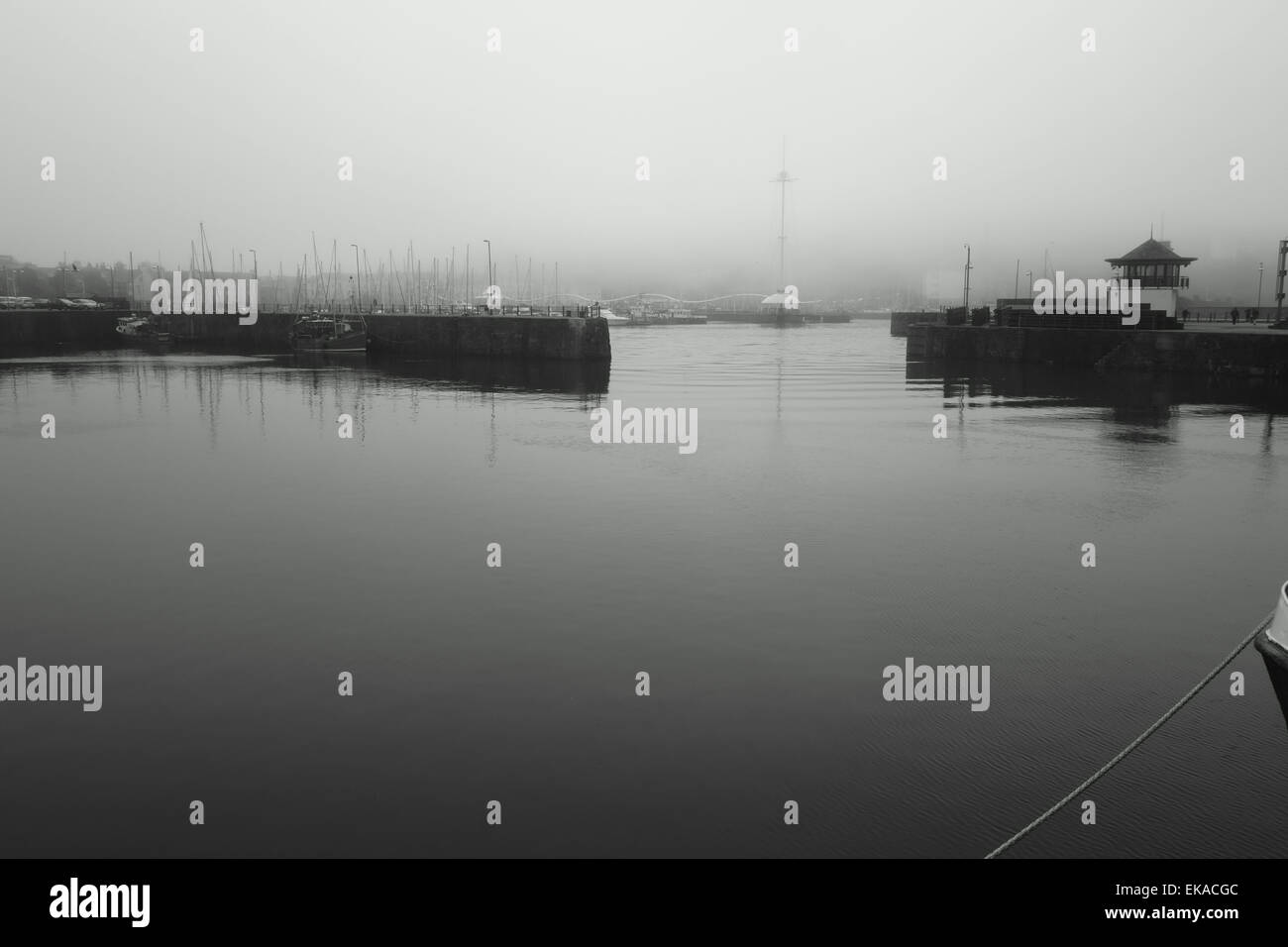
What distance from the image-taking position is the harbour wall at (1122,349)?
4644 cm

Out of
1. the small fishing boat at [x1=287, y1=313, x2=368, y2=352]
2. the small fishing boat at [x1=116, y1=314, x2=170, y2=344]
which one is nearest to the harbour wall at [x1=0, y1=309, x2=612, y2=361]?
the small fishing boat at [x1=116, y1=314, x2=170, y2=344]

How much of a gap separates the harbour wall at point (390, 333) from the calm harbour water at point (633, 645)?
111 feet

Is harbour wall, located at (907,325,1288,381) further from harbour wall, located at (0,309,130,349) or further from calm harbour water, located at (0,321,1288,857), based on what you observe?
harbour wall, located at (0,309,130,349)

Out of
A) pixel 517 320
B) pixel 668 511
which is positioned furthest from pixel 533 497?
pixel 517 320

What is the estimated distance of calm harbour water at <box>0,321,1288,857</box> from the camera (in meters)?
8.09

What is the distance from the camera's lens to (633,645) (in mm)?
11953

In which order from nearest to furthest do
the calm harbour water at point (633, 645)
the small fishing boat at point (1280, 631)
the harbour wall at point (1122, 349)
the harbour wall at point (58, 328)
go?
the small fishing boat at point (1280, 631)
the calm harbour water at point (633, 645)
the harbour wall at point (1122, 349)
the harbour wall at point (58, 328)

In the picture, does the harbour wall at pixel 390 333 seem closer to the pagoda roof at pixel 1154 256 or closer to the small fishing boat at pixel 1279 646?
the pagoda roof at pixel 1154 256

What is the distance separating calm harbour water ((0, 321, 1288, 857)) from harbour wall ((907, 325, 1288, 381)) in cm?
2307

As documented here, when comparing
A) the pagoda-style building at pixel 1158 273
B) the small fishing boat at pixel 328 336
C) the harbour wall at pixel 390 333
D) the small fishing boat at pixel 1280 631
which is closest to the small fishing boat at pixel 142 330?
the harbour wall at pixel 390 333

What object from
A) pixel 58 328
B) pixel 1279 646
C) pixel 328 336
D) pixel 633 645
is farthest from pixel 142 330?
pixel 1279 646

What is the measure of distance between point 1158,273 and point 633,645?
194ft

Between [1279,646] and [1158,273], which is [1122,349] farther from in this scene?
[1279,646]
